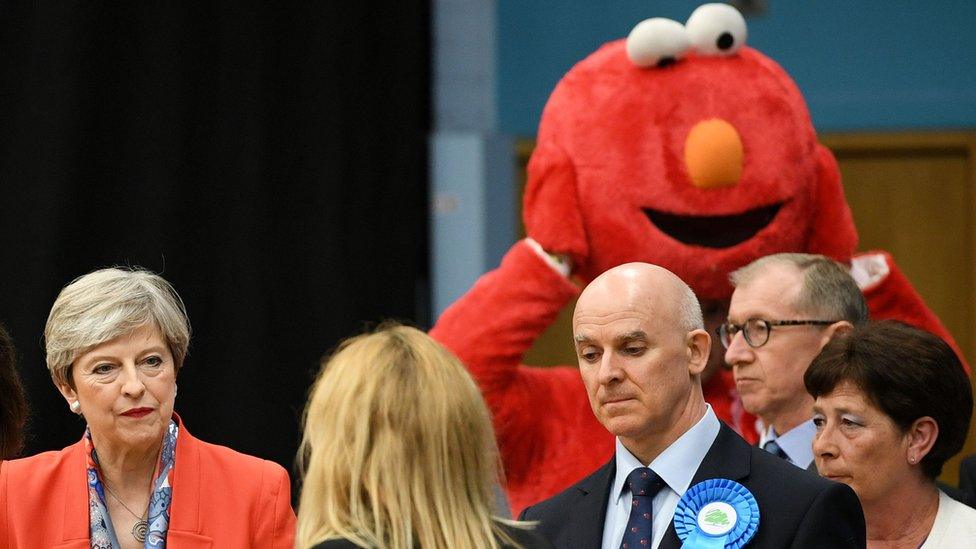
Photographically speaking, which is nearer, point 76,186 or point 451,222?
point 76,186

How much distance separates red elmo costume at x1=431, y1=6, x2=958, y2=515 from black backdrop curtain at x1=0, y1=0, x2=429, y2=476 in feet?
5.40

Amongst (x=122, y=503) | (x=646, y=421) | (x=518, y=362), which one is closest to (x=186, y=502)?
(x=122, y=503)

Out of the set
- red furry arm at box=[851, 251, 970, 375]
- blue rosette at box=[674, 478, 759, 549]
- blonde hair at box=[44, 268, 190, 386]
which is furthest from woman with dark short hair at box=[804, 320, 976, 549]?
blonde hair at box=[44, 268, 190, 386]

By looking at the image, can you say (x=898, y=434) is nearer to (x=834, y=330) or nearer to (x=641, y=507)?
(x=834, y=330)

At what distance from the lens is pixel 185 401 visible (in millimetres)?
4996

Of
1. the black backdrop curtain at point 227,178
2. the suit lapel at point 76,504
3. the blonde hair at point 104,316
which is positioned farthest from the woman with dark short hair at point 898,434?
the black backdrop curtain at point 227,178

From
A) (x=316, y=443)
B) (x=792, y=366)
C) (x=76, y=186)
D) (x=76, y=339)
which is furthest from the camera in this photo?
(x=76, y=186)

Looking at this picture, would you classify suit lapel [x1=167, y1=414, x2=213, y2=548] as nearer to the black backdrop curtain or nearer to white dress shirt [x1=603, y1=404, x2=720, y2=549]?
white dress shirt [x1=603, y1=404, x2=720, y2=549]

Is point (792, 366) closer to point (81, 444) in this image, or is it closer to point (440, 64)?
point (81, 444)

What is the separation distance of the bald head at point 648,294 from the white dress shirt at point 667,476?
176 mm

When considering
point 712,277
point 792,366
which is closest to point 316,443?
point 792,366

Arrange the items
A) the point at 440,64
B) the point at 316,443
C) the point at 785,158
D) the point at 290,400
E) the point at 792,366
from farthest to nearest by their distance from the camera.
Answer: the point at 440,64 < the point at 290,400 < the point at 785,158 < the point at 792,366 < the point at 316,443

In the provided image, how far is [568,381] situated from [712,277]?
1.53ft

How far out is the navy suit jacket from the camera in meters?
2.25
